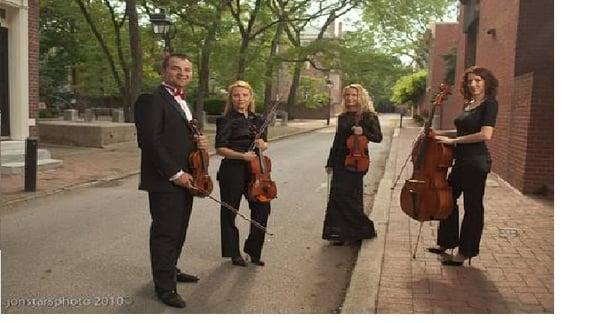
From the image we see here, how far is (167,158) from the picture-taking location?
12.5 ft

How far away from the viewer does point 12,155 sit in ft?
35.4

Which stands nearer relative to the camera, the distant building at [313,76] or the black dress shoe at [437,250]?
the black dress shoe at [437,250]

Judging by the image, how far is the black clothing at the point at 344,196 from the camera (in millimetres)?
5391

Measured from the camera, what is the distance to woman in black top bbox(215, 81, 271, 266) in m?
4.64

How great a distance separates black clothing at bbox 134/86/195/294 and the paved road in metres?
0.31

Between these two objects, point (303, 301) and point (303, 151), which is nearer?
point (303, 301)

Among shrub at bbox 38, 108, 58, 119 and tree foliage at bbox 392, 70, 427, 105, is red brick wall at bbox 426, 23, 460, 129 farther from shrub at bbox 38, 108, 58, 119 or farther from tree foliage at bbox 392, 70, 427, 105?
shrub at bbox 38, 108, 58, 119

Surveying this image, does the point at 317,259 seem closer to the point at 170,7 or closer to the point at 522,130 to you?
the point at 522,130

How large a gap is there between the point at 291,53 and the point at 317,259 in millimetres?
19131

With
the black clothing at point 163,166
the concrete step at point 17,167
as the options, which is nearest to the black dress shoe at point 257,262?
the black clothing at point 163,166

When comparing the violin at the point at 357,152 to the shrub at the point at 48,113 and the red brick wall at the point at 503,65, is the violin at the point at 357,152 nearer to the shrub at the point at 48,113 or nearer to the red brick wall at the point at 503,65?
the red brick wall at the point at 503,65

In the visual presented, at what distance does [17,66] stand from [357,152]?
8.87 metres

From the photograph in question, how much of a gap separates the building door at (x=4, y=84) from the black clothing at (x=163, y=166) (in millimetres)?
8932
